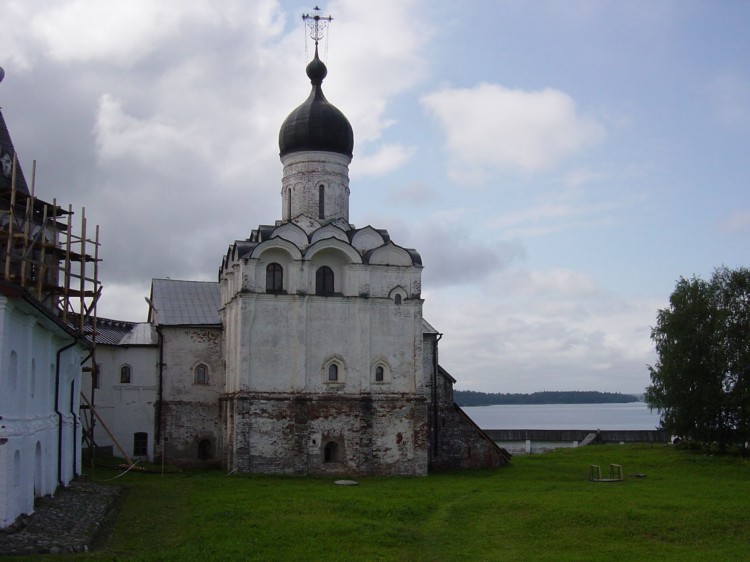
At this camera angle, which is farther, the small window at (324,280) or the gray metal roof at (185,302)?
the gray metal roof at (185,302)

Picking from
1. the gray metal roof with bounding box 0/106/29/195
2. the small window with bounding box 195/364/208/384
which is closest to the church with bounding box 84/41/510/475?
the small window with bounding box 195/364/208/384

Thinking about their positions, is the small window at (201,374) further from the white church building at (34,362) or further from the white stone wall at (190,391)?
the white church building at (34,362)

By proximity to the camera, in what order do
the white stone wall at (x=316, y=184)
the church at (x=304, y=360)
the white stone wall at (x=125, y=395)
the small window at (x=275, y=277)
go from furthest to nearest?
the white stone wall at (x=125, y=395), the white stone wall at (x=316, y=184), the small window at (x=275, y=277), the church at (x=304, y=360)

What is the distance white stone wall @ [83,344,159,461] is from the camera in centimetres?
2897

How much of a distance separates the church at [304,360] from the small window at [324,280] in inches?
1.4

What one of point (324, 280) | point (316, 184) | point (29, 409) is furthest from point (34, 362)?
point (316, 184)

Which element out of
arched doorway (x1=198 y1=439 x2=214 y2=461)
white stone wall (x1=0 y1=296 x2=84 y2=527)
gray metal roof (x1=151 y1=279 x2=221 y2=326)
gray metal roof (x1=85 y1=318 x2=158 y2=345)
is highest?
gray metal roof (x1=151 y1=279 x2=221 y2=326)

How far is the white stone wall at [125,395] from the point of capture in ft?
95.0

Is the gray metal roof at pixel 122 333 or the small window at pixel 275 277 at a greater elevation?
the small window at pixel 275 277

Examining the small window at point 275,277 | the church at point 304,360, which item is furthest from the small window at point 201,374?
the small window at point 275,277

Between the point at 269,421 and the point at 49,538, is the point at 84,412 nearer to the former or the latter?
the point at 269,421

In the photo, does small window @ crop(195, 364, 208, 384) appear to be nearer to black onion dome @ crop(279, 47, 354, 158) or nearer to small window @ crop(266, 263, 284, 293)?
small window @ crop(266, 263, 284, 293)

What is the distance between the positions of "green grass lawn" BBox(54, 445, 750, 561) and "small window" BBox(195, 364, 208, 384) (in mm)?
4614

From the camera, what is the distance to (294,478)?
24641 millimetres
